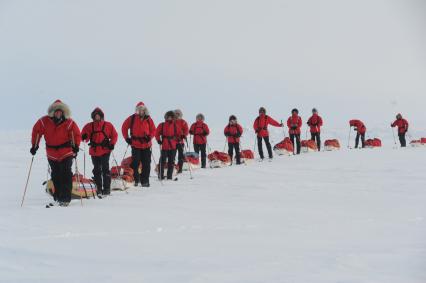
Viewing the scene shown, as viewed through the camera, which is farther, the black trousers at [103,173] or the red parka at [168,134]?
the red parka at [168,134]

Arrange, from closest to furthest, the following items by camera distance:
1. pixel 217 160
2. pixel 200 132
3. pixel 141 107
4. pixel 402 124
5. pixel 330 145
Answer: pixel 141 107, pixel 200 132, pixel 217 160, pixel 330 145, pixel 402 124

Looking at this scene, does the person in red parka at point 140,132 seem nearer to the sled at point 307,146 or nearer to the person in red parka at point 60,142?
the person in red parka at point 60,142

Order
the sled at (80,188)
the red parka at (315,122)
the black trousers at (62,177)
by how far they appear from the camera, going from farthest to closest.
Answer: the red parka at (315,122) < the sled at (80,188) < the black trousers at (62,177)

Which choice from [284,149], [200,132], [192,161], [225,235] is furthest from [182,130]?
[225,235]

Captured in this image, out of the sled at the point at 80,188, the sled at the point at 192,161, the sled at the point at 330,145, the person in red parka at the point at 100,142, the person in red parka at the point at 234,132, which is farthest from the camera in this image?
the sled at the point at 330,145

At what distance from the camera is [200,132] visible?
15.8 meters

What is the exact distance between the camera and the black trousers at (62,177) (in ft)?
26.5

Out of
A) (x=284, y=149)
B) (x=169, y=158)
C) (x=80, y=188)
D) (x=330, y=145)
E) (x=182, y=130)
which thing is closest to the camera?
(x=80, y=188)

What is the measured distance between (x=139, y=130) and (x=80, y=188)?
204 cm

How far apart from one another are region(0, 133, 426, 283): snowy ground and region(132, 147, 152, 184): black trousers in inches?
25.1

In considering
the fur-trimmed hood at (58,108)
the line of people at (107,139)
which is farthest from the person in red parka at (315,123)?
the fur-trimmed hood at (58,108)

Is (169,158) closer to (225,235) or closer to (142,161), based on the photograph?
(142,161)

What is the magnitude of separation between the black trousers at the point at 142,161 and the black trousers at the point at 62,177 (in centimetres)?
262

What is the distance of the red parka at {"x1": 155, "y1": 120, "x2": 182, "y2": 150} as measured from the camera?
12.0 meters
